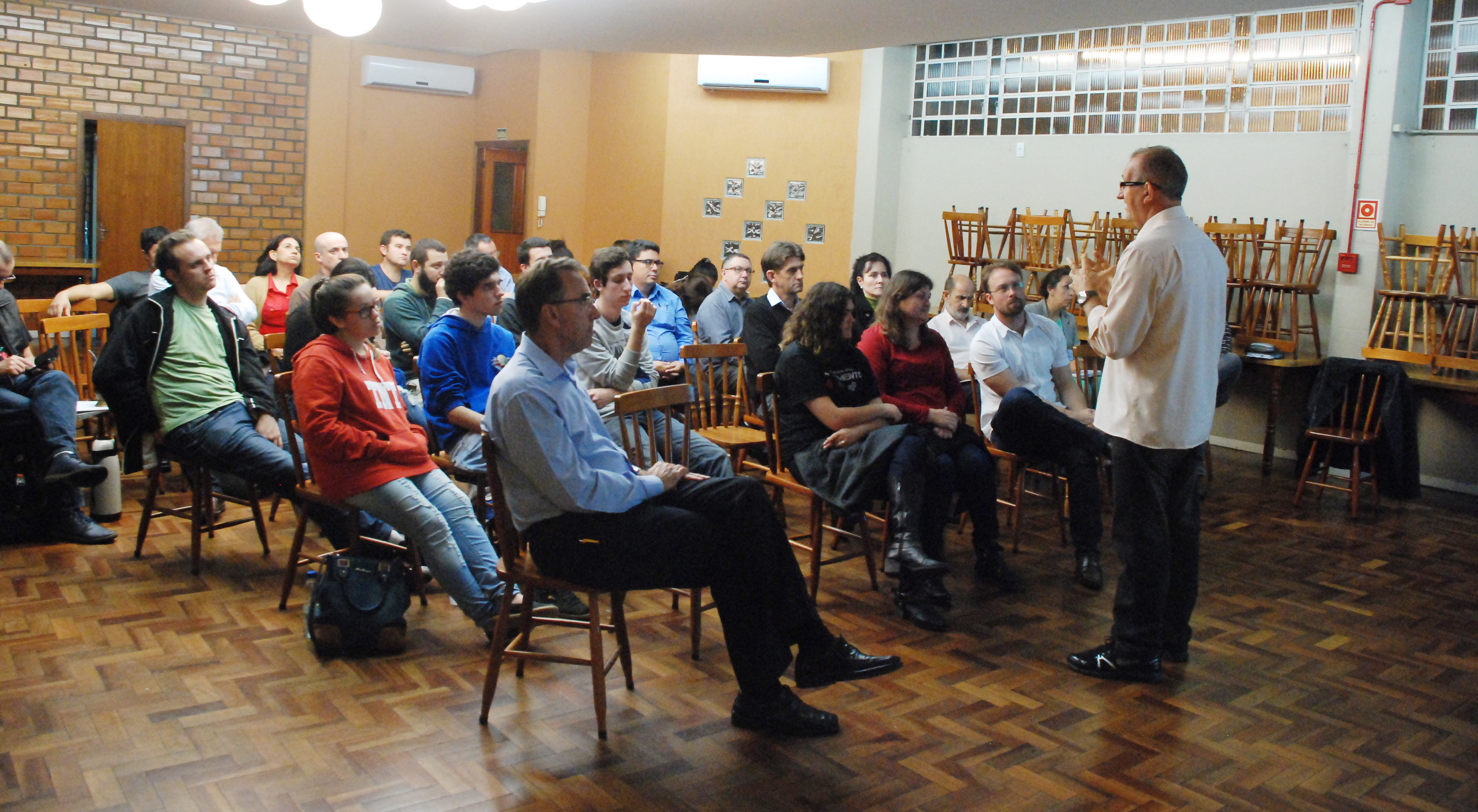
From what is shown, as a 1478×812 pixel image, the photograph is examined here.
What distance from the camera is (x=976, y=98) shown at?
28.0 ft

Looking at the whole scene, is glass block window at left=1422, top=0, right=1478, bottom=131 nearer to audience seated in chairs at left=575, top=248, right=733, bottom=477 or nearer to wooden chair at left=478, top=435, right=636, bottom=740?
audience seated in chairs at left=575, top=248, right=733, bottom=477

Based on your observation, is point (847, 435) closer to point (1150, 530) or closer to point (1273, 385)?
point (1150, 530)

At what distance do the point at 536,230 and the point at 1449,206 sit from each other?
24.3 feet

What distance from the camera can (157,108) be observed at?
A: 984 cm

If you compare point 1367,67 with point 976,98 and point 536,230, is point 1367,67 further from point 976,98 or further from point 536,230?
point 536,230

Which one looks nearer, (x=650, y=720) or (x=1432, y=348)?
(x=650, y=720)

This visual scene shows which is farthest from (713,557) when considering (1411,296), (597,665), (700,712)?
(1411,296)

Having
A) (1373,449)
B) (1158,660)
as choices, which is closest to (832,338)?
(1158,660)

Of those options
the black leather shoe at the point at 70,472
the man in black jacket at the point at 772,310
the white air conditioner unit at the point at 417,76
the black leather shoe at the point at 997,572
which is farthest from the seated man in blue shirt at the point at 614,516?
the white air conditioner unit at the point at 417,76

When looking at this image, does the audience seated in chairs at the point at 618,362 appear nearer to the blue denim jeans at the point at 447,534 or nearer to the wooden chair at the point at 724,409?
the wooden chair at the point at 724,409

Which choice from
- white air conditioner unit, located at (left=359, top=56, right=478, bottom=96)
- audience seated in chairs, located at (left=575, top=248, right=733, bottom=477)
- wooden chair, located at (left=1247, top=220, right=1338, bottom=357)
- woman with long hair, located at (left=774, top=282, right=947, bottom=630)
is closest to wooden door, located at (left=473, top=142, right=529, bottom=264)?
white air conditioner unit, located at (left=359, top=56, right=478, bottom=96)

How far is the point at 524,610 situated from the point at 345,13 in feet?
11.0

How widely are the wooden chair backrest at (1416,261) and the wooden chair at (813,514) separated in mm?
3546

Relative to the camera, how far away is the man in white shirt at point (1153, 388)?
10.2 ft
